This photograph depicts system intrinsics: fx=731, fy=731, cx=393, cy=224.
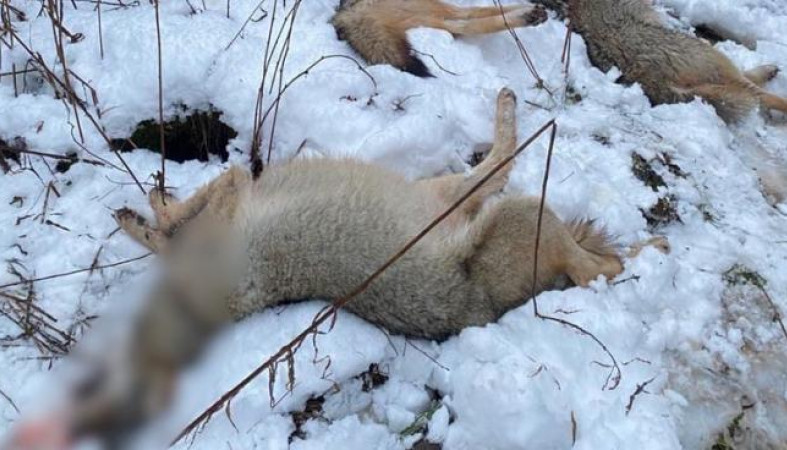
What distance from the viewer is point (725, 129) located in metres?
4.98

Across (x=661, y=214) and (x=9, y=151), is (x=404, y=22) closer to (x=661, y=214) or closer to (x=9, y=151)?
(x=661, y=214)

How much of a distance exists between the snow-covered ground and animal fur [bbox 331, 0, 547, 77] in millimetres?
106

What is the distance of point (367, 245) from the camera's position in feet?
12.2

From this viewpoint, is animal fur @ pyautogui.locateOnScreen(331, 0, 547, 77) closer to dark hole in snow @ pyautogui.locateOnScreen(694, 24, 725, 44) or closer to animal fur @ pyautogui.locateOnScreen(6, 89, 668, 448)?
animal fur @ pyautogui.locateOnScreen(6, 89, 668, 448)

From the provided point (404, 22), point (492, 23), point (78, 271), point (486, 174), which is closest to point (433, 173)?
point (486, 174)

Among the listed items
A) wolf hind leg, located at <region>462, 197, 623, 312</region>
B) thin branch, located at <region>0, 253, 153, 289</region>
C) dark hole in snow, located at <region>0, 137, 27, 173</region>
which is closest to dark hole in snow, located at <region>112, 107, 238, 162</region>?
dark hole in snow, located at <region>0, 137, 27, 173</region>

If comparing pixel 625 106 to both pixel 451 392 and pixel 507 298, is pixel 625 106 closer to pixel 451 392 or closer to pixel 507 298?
pixel 507 298

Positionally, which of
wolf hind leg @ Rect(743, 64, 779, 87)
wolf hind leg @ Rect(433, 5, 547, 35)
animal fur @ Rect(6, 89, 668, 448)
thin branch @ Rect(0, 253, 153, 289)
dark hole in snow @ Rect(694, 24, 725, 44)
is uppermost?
wolf hind leg @ Rect(433, 5, 547, 35)

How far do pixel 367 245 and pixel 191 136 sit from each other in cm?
144

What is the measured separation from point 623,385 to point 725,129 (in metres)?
2.51

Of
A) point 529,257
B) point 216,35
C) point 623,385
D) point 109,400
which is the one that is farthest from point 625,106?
point 109,400

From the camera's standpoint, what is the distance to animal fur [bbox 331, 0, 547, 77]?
4879mm

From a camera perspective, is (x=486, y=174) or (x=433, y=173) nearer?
(x=486, y=174)

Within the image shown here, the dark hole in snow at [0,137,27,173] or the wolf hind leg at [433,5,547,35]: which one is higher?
the wolf hind leg at [433,5,547,35]
